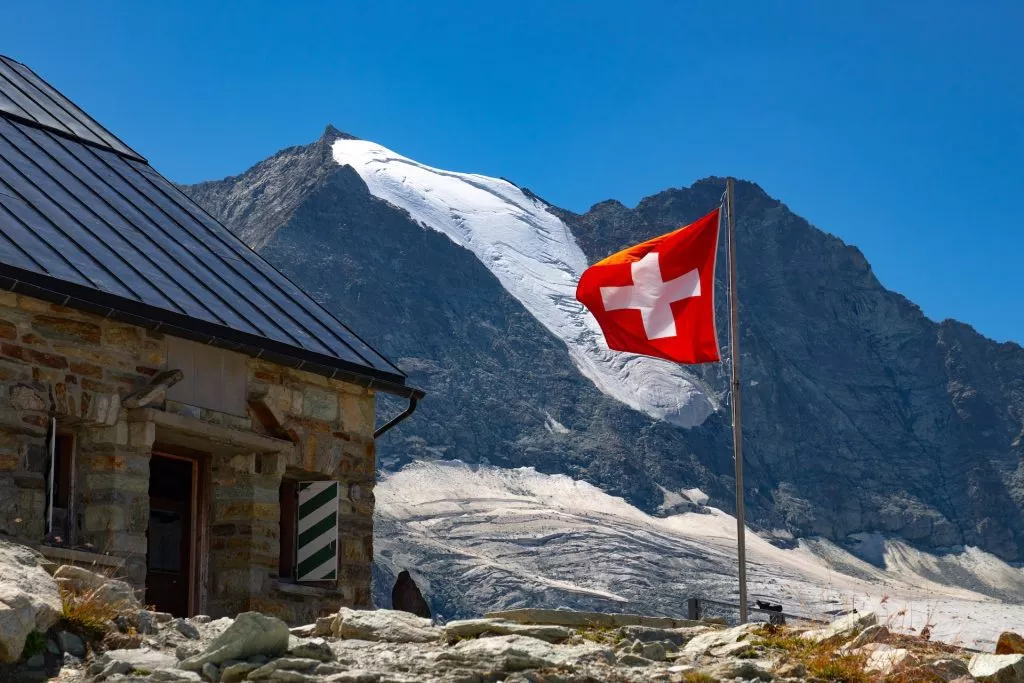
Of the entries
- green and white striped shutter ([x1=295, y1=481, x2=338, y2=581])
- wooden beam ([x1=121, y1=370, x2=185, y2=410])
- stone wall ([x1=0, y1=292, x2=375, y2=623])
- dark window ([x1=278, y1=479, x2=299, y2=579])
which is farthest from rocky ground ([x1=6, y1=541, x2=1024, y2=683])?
dark window ([x1=278, y1=479, x2=299, y2=579])

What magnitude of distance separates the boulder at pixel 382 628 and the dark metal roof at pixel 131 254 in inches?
211

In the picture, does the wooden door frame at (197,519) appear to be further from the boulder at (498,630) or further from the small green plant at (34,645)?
the small green plant at (34,645)

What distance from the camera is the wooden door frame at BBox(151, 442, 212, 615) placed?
17734 millimetres

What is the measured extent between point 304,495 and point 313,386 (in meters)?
1.34

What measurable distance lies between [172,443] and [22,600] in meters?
7.26

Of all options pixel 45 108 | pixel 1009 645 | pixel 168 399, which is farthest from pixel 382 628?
pixel 45 108

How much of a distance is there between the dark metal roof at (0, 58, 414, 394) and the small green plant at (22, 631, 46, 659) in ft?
17.6

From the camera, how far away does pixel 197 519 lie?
18.0m

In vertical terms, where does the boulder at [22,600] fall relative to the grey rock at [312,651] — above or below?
above

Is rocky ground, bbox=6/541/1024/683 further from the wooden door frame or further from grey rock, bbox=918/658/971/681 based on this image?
the wooden door frame

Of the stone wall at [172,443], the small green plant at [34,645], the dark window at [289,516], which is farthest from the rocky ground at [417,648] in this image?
the dark window at [289,516]

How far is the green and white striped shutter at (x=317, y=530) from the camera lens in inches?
736

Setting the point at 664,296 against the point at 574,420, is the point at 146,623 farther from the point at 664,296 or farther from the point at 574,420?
the point at 574,420

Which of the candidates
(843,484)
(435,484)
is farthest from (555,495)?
(843,484)
